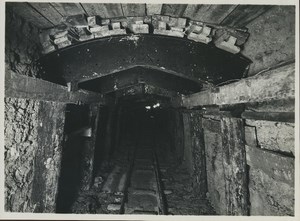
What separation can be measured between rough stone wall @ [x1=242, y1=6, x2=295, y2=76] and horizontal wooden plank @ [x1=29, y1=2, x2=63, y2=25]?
2.34m

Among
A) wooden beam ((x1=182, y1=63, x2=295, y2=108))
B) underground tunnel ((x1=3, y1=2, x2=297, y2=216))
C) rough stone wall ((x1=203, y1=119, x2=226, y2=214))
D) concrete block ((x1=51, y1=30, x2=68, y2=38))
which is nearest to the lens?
wooden beam ((x1=182, y1=63, x2=295, y2=108))

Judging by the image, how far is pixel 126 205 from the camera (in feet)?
16.6

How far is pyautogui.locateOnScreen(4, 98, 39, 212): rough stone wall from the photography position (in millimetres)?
2605

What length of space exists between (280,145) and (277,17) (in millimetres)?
1419

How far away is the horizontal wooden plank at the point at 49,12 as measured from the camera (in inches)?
91.6

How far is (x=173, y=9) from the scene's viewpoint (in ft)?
8.48

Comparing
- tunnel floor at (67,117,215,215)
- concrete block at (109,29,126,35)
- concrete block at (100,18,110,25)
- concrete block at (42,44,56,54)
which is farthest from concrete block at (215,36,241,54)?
tunnel floor at (67,117,215,215)

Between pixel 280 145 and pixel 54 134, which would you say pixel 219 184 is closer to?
pixel 280 145

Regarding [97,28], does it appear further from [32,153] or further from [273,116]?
[273,116]

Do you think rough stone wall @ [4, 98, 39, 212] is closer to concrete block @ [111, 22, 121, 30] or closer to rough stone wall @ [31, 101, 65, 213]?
rough stone wall @ [31, 101, 65, 213]

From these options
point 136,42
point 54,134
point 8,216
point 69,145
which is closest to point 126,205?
point 69,145

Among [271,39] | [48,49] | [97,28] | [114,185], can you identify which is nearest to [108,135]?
[114,185]

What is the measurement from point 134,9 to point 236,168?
243 centimetres

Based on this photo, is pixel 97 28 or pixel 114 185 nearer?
pixel 97 28
